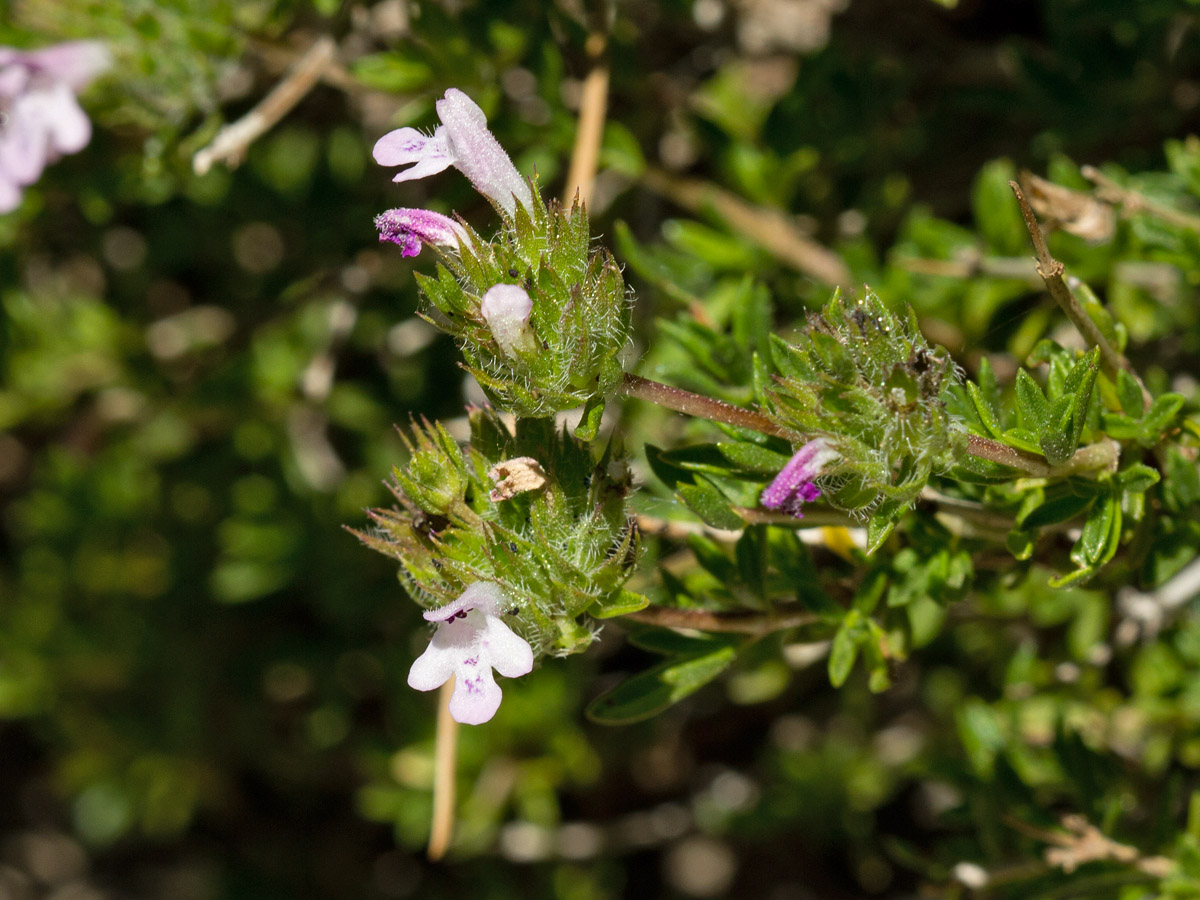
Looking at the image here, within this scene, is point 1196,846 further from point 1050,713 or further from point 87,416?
point 87,416

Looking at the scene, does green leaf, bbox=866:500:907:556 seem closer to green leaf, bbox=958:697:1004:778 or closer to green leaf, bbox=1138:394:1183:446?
green leaf, bbox=1138:394:1183:446

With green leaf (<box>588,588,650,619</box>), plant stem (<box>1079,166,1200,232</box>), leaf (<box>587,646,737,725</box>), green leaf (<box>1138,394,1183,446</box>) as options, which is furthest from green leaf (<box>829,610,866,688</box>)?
plant stem (<box>1079,166,1200,232</box>)

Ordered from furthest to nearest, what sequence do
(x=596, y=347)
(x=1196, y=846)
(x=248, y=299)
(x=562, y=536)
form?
(x=248, y=299) → (x=1196, y=846) → (x=562, y=536) → (x=596, y=347)

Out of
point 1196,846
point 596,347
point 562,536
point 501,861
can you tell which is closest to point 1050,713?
point 1196,846

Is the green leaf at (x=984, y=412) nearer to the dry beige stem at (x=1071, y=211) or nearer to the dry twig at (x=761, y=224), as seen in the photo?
the dry beige stem at (x=1071, y=211)

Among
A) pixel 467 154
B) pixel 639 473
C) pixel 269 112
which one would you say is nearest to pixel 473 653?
pixel 467 154

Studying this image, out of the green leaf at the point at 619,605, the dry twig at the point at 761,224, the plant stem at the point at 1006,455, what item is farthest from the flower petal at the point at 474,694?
the dry twig at the point at 761,224

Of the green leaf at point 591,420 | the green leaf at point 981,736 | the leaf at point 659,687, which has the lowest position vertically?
the green leaf at point 981,736
